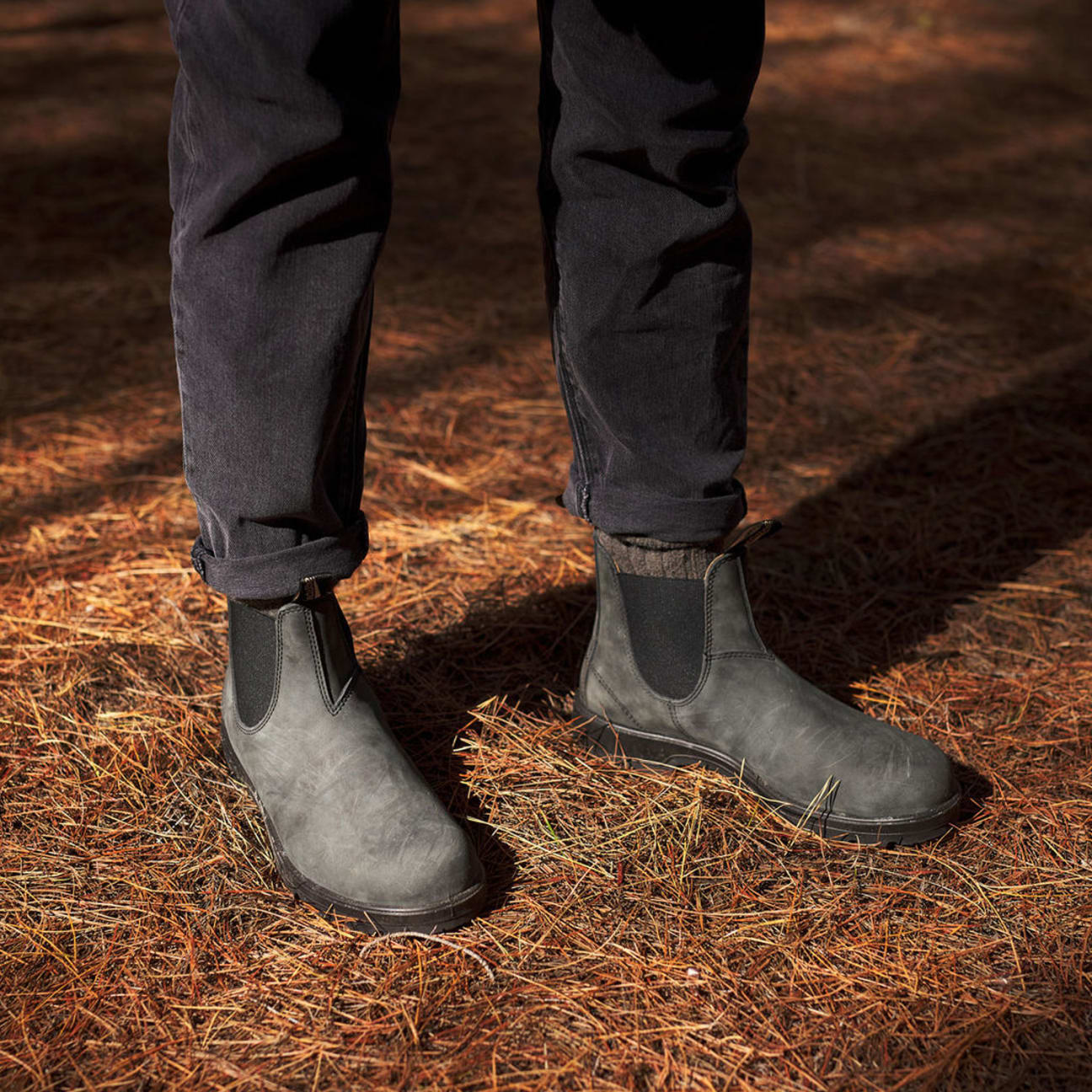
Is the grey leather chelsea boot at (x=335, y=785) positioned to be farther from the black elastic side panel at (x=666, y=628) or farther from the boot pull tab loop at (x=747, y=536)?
the boot pull tab loop at (x=747, y=536)

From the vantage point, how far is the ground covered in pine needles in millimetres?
884

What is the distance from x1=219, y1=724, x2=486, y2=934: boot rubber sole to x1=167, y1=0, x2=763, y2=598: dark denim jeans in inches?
10.5

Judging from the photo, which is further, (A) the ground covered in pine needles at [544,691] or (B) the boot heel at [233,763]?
(B) the boot heel at [233,763]

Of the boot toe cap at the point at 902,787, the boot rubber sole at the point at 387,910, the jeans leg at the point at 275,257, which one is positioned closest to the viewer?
the jeans leg at the point at 275,257

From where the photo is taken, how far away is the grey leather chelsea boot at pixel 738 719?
42.6 inches

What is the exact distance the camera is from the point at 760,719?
114 cm

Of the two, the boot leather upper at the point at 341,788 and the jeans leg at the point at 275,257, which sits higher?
the jeans leg at the point at 275,257

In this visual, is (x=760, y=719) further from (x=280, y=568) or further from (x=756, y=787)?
(x=280, y=568)

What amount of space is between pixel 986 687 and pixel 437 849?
75 cm

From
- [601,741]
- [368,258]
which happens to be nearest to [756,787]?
[601,741]

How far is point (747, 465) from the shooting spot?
194cm

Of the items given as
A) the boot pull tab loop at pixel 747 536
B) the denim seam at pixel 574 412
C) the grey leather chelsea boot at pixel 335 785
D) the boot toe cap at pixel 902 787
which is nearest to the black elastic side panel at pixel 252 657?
the grey leather chelsea boot at pixel 335 785

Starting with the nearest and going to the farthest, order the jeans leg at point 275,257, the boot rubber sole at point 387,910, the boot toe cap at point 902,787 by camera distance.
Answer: the jeans leg at point 275,257 → the boot rubber sole at point 387,910 → the boot toe cap at point 902,787

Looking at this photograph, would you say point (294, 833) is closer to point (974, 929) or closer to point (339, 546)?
point (339, 546)
